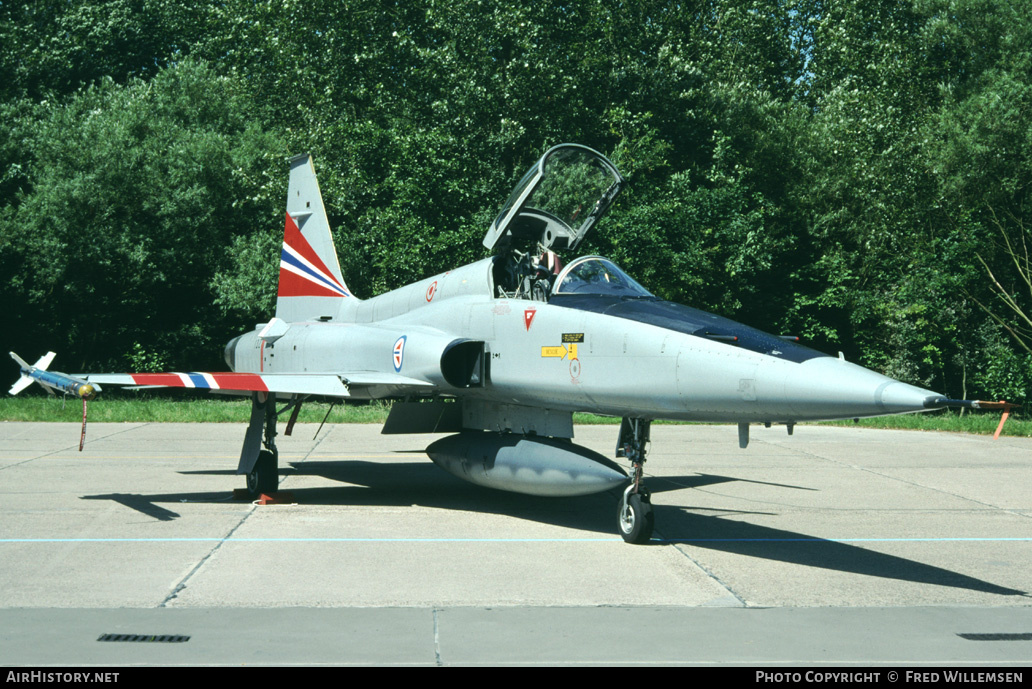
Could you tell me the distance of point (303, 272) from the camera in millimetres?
15547

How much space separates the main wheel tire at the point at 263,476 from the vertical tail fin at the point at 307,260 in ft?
12.8

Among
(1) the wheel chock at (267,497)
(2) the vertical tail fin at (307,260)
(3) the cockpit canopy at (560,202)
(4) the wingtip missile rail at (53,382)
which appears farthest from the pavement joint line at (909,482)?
(4) the wingtip missile rail at (53,382)

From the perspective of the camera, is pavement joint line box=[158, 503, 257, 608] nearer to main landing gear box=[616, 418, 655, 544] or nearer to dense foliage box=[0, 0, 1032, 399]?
main landing gear box=[616, 418, 655, 544]

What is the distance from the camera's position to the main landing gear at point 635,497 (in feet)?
28.9

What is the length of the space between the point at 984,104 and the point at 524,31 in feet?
44.3

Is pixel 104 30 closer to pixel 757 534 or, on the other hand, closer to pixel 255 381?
pixel 255 381

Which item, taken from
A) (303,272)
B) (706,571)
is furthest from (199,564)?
(303,272)

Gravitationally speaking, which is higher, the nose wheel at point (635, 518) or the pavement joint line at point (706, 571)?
the nose wheel at point (635, 518)

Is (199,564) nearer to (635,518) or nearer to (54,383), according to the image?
(54,383)

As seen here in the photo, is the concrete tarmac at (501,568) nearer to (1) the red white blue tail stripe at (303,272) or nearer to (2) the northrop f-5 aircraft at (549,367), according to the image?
(2) the northrop f-5 aircraft at (549,367)

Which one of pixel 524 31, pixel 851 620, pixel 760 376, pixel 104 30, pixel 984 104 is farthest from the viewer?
pixel 104 30

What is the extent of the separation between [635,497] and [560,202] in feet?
11.9

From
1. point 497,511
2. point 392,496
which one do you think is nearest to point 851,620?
point 497,511

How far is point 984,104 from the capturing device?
27.2 metres
